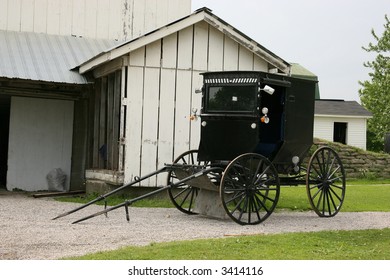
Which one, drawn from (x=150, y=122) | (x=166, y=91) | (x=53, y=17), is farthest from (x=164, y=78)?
(x=53, y=17)

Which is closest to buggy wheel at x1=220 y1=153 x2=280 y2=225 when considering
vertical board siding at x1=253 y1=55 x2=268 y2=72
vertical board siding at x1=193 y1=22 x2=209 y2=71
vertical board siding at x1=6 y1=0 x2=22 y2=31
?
vertical board siding at x1=193 y1=22 x2=209 y2=71

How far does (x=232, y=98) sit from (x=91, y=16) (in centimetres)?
796

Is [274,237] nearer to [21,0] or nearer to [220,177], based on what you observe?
[220,177]

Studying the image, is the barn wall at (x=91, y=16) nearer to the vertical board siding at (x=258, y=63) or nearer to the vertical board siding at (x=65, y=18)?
the vertical board siding at (x=65, y=18)

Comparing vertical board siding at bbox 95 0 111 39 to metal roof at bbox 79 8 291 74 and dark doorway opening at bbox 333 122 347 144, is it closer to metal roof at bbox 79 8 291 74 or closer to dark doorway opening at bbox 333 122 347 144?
metal roof at bbox 79 8 291 74

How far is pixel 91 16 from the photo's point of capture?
58.0 feet

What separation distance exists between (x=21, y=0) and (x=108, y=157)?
5.33 metres

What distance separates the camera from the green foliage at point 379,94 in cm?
3975

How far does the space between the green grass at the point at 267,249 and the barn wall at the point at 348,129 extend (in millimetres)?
28332

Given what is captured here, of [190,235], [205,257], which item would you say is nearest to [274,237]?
[190,235]

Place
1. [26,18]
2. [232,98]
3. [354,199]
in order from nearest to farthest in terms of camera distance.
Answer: [232,98] < [354,199] < [26,18]

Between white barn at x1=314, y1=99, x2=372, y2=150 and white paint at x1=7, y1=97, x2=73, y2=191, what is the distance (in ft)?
73.4

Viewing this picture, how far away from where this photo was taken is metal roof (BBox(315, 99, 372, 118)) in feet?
122

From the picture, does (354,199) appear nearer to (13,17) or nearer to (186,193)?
(186,193)
